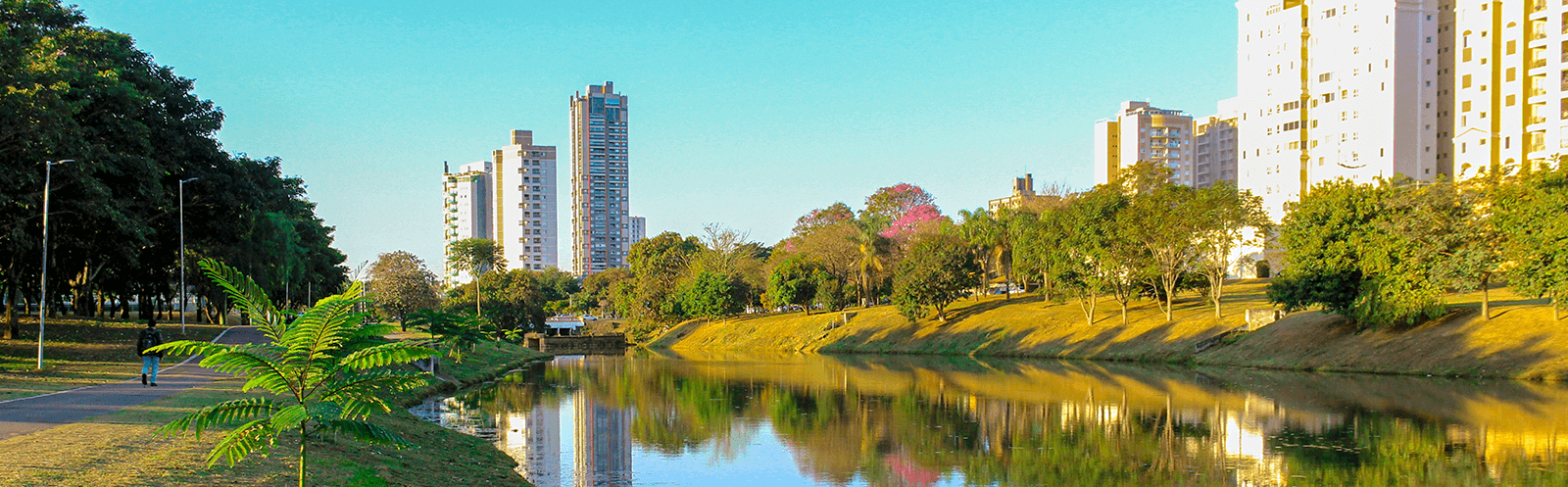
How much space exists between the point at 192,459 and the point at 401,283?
90.0 m

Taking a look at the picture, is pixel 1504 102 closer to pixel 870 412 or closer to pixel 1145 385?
pixel 1145 385

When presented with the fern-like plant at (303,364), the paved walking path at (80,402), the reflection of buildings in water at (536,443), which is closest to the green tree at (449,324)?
the reflection of buildings in water at (536,443)

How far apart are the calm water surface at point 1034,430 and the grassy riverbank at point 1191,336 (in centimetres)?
353

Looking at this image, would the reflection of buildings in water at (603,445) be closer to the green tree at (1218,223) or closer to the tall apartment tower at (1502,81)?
the green tree at (1218,223)

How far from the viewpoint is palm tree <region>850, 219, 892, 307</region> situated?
93938 millimetres

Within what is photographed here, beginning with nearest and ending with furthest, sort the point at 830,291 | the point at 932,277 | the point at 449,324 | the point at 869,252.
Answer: the point at 449,324
the point at 932,277
the point at 830,291
the point at 869,252

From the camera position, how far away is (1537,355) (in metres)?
40.6

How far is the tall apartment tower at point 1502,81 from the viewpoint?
266 feet

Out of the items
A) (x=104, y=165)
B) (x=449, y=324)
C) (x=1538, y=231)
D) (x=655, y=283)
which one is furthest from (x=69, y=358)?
(x=655, y=283)

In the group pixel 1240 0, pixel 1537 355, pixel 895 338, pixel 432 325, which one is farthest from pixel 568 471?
pixel 1240 0

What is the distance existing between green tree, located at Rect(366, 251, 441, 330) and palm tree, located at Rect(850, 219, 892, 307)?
3768cm

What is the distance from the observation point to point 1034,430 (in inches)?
1073

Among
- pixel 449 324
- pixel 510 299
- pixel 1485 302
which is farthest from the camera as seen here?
pixel 510 299

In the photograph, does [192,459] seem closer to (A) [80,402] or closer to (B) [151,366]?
(A) [80,402]
